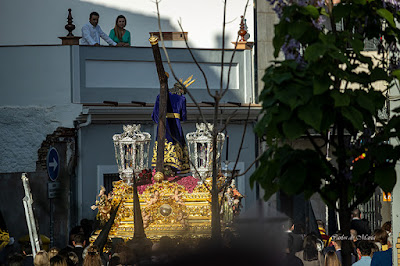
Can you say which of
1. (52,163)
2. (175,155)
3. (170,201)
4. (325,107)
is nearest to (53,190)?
(52,163)

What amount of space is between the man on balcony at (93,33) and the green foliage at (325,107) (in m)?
14.5

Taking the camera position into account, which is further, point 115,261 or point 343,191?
point 115,261

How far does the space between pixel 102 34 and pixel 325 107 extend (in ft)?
50.6

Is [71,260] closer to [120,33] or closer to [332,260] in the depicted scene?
[332,260]

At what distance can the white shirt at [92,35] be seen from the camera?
20.9 metres

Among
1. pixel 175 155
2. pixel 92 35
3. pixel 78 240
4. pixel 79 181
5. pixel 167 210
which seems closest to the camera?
pixel 78 240

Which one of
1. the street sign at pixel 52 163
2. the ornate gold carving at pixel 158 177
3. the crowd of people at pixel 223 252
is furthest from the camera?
the street sign at pixel 52 163

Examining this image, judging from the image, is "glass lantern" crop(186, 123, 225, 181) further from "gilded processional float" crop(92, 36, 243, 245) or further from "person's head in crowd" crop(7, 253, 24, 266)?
"person's head in crowd" crop(7, 253, 24, 266)

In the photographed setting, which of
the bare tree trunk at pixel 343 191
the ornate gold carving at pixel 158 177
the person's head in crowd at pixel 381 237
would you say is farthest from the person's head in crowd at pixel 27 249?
the bare tree trunk at pixel 343 191

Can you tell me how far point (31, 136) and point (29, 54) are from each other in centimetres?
197

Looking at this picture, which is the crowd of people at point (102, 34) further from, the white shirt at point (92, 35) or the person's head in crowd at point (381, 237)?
the person's head in crowd at point (381, 237)

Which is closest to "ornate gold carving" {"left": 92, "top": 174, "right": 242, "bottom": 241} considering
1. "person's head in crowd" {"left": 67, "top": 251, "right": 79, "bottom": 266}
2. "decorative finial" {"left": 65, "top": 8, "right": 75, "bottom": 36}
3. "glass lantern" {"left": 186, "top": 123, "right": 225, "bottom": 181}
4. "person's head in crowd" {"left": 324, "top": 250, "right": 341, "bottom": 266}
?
"glass lantern" {"left": 186, "top": 123, "right": 225, "bottom": 181}

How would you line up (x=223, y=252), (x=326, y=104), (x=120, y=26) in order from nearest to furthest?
(x=326, y=104) < (x=223, y=252) < (x=120, y=26)

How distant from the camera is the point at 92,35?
2109 centimetres
